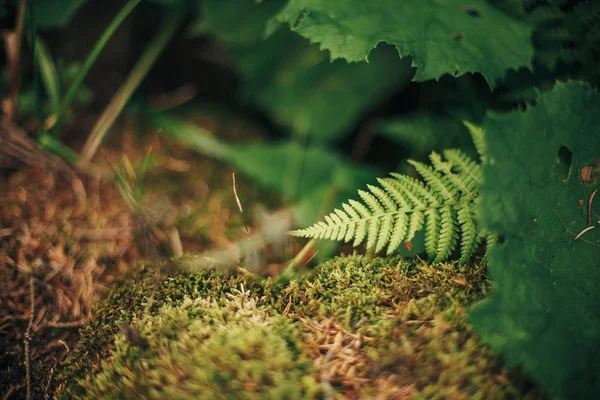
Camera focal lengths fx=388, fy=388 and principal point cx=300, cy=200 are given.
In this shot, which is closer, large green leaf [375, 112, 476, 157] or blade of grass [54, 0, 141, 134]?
blade of grass [54, 0, 141, 134]

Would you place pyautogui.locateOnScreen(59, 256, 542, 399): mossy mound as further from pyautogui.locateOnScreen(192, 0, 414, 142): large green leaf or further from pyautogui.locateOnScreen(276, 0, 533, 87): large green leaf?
pyautogui.locateOnScreen(192, 0, 414, 142): large green leaf

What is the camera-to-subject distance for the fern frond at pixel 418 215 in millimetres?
1339

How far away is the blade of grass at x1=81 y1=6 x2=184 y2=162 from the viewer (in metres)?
2.16

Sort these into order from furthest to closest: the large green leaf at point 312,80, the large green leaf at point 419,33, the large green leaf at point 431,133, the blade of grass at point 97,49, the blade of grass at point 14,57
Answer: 1. the large green leaf at point 312,80
2. the large green leaf at point 431,133
3. the blade of grass at point 14,57
4. the blade of grass at point 97,49
5. the large green leaf at point 419,33

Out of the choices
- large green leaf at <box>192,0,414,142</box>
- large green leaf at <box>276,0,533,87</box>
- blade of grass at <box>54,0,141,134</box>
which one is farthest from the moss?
large green leaf at <box>192,0,414,142</box>

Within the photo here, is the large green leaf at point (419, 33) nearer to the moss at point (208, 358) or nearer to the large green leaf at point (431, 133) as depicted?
the large green leaf at point (431, 133)

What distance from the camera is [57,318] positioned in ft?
4.83

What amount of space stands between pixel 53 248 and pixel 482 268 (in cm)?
177

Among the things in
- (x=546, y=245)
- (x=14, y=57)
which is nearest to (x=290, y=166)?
(x=546, y=245)

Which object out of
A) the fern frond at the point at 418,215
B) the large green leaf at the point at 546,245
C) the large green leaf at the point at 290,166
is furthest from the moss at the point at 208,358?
the large green leaf at the point at 290,166

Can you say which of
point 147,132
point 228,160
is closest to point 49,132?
point 147,132

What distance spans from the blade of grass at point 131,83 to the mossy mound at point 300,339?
1.07 meters

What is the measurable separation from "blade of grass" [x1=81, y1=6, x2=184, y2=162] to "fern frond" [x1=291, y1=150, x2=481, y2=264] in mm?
1469

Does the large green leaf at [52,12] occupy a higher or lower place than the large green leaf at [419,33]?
lower
